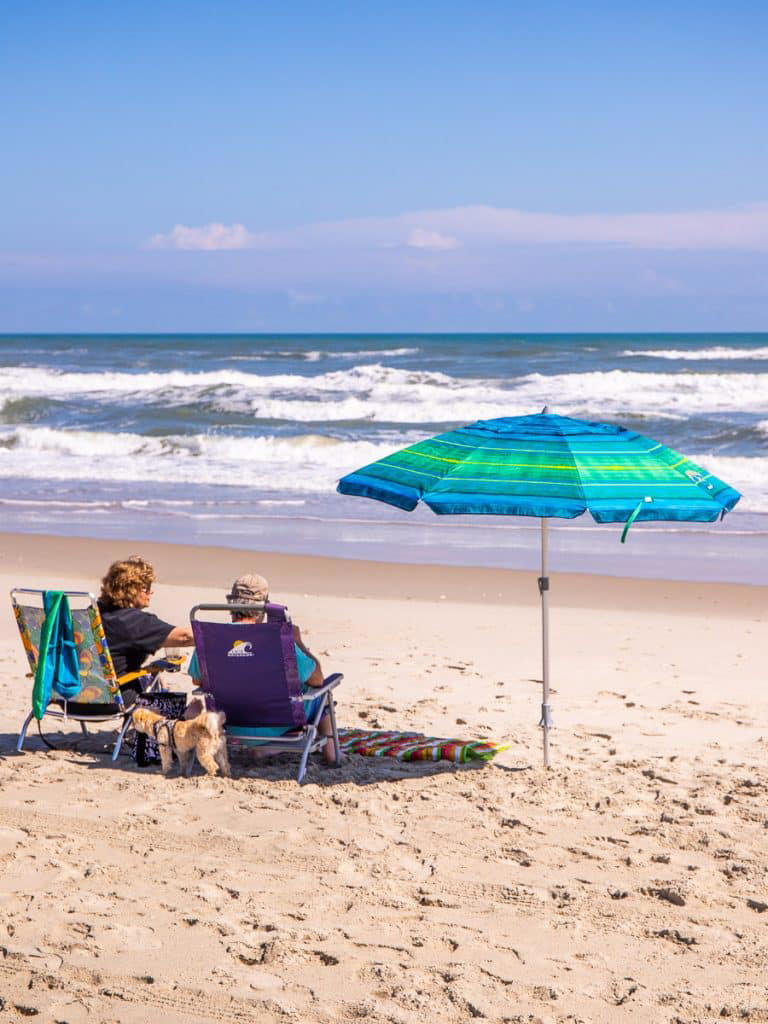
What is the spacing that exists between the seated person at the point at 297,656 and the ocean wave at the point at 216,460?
33.3ft

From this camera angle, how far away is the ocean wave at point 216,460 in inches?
693

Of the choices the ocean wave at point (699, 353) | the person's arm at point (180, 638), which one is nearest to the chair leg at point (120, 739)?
the person's arm at point (180, 638)

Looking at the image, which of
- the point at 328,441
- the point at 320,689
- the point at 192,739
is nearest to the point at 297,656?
the point at 320,689

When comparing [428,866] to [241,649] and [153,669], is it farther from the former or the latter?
[153,669]

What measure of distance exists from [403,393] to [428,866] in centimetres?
3131

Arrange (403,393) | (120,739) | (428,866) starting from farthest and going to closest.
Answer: (403,393)
(120,739)
(428,866)

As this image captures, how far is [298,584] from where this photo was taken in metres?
10.1

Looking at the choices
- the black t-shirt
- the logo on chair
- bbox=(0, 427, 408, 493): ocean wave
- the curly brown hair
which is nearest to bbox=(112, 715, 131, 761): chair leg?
the black t-shirt

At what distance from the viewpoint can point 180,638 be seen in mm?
5516

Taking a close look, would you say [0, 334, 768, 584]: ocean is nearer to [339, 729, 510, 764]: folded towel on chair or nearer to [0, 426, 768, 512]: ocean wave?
[0, 426, 768, 512]: ocean wave

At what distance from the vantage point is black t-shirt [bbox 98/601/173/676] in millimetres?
5605

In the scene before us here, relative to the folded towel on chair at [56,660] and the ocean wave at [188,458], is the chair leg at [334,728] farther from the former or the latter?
the ocean wave at [188,458]

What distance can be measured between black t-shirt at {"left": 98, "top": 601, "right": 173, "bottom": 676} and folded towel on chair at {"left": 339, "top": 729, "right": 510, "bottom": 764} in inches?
39.0

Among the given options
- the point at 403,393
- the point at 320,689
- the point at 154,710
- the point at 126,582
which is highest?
the point at 403,393
